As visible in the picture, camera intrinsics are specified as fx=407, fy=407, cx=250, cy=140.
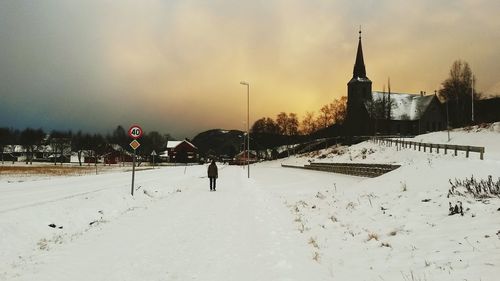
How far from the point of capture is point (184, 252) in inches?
327

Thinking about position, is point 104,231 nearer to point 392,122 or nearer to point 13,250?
point 13,250

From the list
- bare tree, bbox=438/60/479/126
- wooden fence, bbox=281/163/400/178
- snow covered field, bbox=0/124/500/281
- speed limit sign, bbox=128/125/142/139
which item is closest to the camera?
snow covered field, bbox=0/124/500/281

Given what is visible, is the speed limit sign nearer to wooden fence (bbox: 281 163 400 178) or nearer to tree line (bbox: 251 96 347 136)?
wooden fence (bbox: 281 163 400 178)

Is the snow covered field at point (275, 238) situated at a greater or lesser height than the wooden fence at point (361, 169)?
lesser

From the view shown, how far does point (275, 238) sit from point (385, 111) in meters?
91.1

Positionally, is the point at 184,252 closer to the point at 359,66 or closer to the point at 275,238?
the point at 275,238

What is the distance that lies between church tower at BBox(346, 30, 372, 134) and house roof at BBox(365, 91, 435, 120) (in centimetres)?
370

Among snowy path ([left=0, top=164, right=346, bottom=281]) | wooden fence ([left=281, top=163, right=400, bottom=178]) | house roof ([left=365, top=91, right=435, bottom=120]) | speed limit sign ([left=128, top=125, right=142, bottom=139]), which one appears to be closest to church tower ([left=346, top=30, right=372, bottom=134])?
house roof ([left=365, top=91, right=435, bottom=120])

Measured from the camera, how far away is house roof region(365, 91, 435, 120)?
318 feet

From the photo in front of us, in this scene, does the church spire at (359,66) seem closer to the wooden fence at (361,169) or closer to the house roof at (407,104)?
the house roof at (407,104)

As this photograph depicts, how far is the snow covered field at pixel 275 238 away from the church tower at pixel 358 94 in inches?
3351

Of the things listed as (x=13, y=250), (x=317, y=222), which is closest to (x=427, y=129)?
(x=317, y=222)

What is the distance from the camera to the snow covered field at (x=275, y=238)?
677cm

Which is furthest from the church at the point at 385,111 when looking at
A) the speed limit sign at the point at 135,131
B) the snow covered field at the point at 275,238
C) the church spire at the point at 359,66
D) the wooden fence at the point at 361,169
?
the snow covered field at the point at 275,238
